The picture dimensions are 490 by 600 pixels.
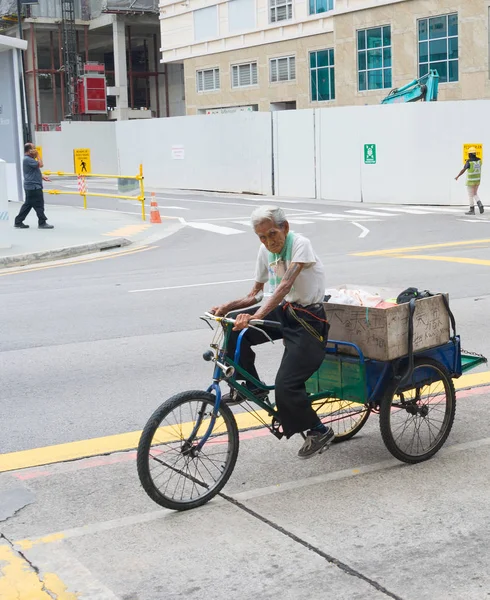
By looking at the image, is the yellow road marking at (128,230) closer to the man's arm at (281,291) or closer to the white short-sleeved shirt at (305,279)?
the white short-sleeved shirt at (305,279)

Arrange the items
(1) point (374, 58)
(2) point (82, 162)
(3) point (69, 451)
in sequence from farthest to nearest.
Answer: (1) point (374, 58) → (2) point (82, 162) → (3) point (69, 451)

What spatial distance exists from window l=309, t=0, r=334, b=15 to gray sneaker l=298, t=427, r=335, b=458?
42428mm

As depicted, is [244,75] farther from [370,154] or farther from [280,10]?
[370,154]

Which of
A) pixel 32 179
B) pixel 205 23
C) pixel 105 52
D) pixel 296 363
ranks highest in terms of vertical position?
pixel 105 52

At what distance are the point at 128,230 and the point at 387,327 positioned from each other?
1676cm

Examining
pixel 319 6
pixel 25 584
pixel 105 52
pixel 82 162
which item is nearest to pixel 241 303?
pixel 25 584

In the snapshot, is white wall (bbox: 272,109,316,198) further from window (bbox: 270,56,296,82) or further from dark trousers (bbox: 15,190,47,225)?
window (bbox: 270,56,296,82)

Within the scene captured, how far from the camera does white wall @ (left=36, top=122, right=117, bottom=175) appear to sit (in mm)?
52375

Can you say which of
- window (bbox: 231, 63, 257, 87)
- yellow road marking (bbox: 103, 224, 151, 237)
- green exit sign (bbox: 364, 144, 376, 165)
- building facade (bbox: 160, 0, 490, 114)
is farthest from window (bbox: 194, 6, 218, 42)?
yellow road marking (bbox: 103, 224, 151, 237)

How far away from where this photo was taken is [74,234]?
20.2m

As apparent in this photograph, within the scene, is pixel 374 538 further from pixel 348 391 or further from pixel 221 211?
pixel 221 211

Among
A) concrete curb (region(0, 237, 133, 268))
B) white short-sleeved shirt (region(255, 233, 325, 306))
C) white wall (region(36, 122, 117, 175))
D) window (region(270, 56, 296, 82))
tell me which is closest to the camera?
white short-sleeved shirt (region(255, 233, 325, 306))

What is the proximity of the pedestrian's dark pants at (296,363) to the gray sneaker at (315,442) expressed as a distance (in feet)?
0.33

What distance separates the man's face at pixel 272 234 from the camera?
5207 mm
